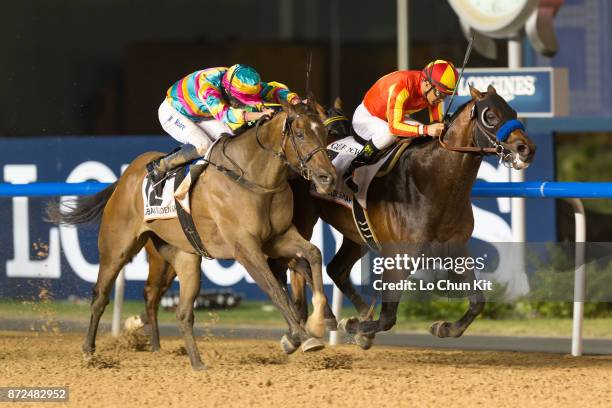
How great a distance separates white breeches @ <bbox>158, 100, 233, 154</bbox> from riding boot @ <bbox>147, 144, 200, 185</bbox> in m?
0.05

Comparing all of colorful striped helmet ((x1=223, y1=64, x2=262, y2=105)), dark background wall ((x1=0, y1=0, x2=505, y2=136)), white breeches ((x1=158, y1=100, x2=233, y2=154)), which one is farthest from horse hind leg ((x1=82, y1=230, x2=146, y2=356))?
dark background wall ((x1=0, y1=0, x2=505, y2=136))

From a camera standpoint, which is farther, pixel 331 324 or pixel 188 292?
pixel 188 292

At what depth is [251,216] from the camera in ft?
24.4

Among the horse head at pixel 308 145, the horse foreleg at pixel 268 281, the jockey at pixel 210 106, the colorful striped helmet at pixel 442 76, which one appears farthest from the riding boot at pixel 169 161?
the colorful striped helmet at pixel 442 76

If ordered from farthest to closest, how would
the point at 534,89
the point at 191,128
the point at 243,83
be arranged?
the point at 534,89
the point at 191,128
the point at 243,83

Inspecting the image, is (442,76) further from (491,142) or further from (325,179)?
(325,179)

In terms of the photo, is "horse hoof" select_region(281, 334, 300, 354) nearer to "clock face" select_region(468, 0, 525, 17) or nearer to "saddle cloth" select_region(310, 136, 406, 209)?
"saddle cloth" select_region(310, 136, 406, 209)

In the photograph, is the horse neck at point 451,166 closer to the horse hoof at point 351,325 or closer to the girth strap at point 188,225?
the horse hoof at point 351,325

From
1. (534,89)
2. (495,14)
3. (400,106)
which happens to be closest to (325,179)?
(400,106)

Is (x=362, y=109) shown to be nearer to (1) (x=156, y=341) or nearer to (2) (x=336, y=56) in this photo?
(1) (x=156, y=341)

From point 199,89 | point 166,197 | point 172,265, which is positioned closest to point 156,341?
point 172,265

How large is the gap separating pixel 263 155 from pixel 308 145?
18.5 inches

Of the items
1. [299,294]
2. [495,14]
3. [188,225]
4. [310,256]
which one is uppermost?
[495,14]

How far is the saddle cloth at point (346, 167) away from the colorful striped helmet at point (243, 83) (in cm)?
62
